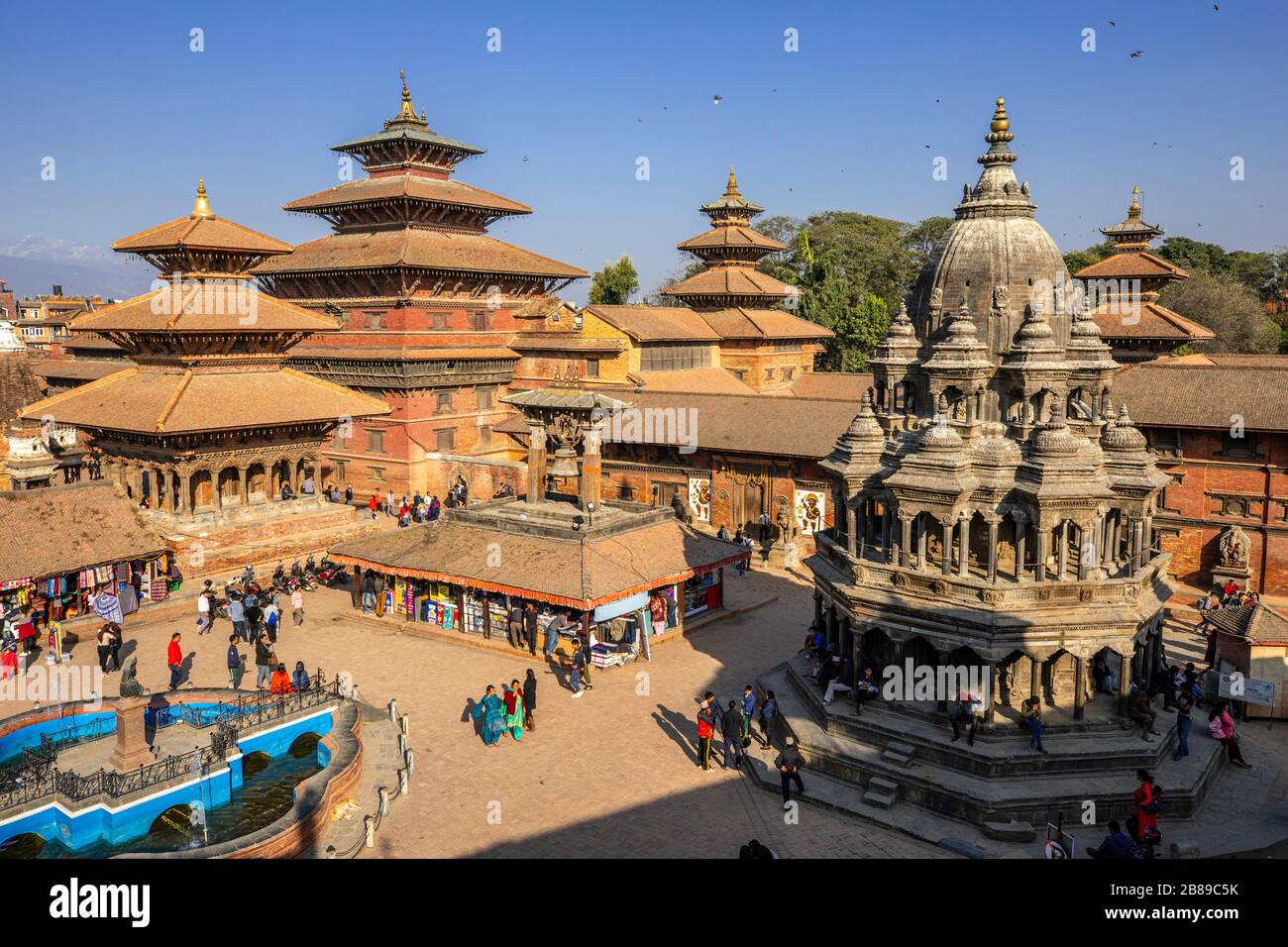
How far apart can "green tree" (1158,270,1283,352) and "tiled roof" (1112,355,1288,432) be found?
36.6 metres

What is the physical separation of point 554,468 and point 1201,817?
17.6 meters

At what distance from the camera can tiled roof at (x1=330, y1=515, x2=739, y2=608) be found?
23000mm

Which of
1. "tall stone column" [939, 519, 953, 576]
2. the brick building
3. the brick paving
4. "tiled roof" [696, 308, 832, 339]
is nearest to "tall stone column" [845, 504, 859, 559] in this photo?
"tall stone column" [939, 519, 953, 576]

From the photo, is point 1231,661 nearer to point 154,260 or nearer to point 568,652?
point 568,652

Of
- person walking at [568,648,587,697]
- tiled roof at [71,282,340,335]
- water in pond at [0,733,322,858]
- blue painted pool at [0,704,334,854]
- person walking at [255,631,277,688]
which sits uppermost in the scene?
tiled roof at [71,282,340,335]

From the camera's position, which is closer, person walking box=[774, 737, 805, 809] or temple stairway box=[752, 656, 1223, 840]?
temple stairway box=[752, 656, 1223, 840]

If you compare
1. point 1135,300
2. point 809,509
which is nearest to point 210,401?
point 809,509

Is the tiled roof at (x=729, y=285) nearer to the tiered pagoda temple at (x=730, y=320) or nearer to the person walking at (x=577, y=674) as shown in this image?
the tiered pagoda temple at (x=730, y=320)

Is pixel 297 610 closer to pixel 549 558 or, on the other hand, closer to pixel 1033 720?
pixel 549 558

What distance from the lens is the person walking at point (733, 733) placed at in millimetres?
17609

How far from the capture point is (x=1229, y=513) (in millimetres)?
29469

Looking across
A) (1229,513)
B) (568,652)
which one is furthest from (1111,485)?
→ (1229,513)

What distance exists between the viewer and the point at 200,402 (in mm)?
30969

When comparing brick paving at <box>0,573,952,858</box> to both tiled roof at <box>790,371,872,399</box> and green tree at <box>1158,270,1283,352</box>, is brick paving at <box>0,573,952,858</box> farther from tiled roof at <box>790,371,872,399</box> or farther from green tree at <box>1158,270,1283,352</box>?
green tree at <box>1158,270,1283,352</box>
